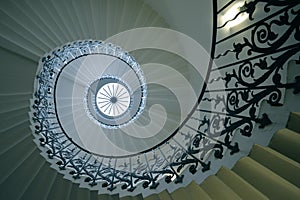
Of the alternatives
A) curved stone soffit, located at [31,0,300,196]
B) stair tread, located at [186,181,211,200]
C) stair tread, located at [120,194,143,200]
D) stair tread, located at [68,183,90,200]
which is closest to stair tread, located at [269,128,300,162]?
curved stone soffit, located at [31,0,300,196]

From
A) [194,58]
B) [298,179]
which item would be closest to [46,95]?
[194,58]

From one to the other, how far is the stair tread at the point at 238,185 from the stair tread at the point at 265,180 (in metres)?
0.04

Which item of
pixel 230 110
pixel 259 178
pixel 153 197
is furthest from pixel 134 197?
pixel 259 178

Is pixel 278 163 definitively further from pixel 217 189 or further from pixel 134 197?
pixel 134 197

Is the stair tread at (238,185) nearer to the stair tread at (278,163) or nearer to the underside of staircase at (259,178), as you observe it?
the underside of staircase at (259,178)

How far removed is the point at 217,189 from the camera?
2.19 meters

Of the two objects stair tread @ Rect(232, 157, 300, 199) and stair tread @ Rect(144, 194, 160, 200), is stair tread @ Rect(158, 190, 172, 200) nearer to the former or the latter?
stair tread @ Rect(144, 194, 160, 200)

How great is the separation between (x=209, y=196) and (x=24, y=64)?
457 centimetres

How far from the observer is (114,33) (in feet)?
21.1

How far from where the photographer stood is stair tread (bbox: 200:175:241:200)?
2.01 meters

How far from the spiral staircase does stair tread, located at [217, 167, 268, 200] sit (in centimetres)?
1

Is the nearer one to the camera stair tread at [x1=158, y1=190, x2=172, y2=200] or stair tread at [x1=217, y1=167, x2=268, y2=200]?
stair tread at [x1=217, y1=167, x2=268, y2=200]

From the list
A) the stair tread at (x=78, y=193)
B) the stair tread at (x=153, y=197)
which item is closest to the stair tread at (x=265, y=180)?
the stair tread at (x=153, y=197)

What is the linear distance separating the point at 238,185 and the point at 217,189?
0.27 metres
